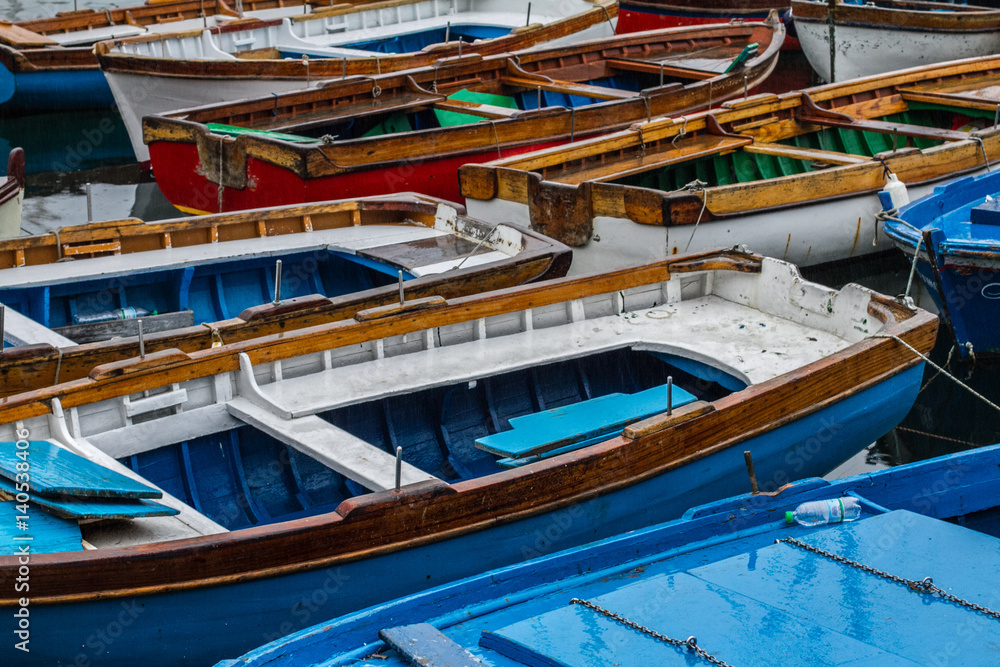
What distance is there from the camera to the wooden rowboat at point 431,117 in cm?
955

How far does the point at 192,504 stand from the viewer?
5.44 meters

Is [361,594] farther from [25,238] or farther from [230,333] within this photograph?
[25,238]

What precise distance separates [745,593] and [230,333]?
131 inches

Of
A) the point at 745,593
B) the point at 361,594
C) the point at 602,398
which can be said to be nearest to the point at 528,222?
the point at 602,398

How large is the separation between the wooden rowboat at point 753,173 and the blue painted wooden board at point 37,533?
4874 millimetres

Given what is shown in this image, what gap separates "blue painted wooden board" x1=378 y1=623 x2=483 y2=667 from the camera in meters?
3.32

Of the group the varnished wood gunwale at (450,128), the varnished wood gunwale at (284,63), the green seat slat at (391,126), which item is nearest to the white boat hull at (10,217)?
the varnished wood gunwale at (450,128)

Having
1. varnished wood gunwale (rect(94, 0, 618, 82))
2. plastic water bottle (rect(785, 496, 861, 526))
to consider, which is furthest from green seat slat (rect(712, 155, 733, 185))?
plastic water bottle (rect(785, 496, 861, 526))

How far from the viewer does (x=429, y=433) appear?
6.18 meters

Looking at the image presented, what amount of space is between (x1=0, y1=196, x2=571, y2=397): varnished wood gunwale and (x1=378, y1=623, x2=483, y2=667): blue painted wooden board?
2521 millimetres

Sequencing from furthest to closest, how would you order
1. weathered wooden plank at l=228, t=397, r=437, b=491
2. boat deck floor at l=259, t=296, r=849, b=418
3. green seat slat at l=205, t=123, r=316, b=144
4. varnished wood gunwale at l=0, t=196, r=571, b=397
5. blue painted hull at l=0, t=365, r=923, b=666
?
green seat slat at l=205, t=123, r=316, b=144
boat deck floor at l=259, t=296, r=849, b=418
varnished wood gunwale at l=0, t=196, r=571, b=397
weathered wooden plank at l=228, t=397, r=437, b=491
blue painted hull at l=0, t=365, r=923, b=666

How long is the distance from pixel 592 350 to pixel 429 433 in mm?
1016

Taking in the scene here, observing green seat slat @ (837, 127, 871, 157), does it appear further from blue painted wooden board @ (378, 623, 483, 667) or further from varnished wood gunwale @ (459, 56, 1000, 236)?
blue painted wooden board @ (378, 623, 483, 667)

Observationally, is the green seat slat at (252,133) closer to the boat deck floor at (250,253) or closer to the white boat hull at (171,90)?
the boat deck floor at (250,253)
